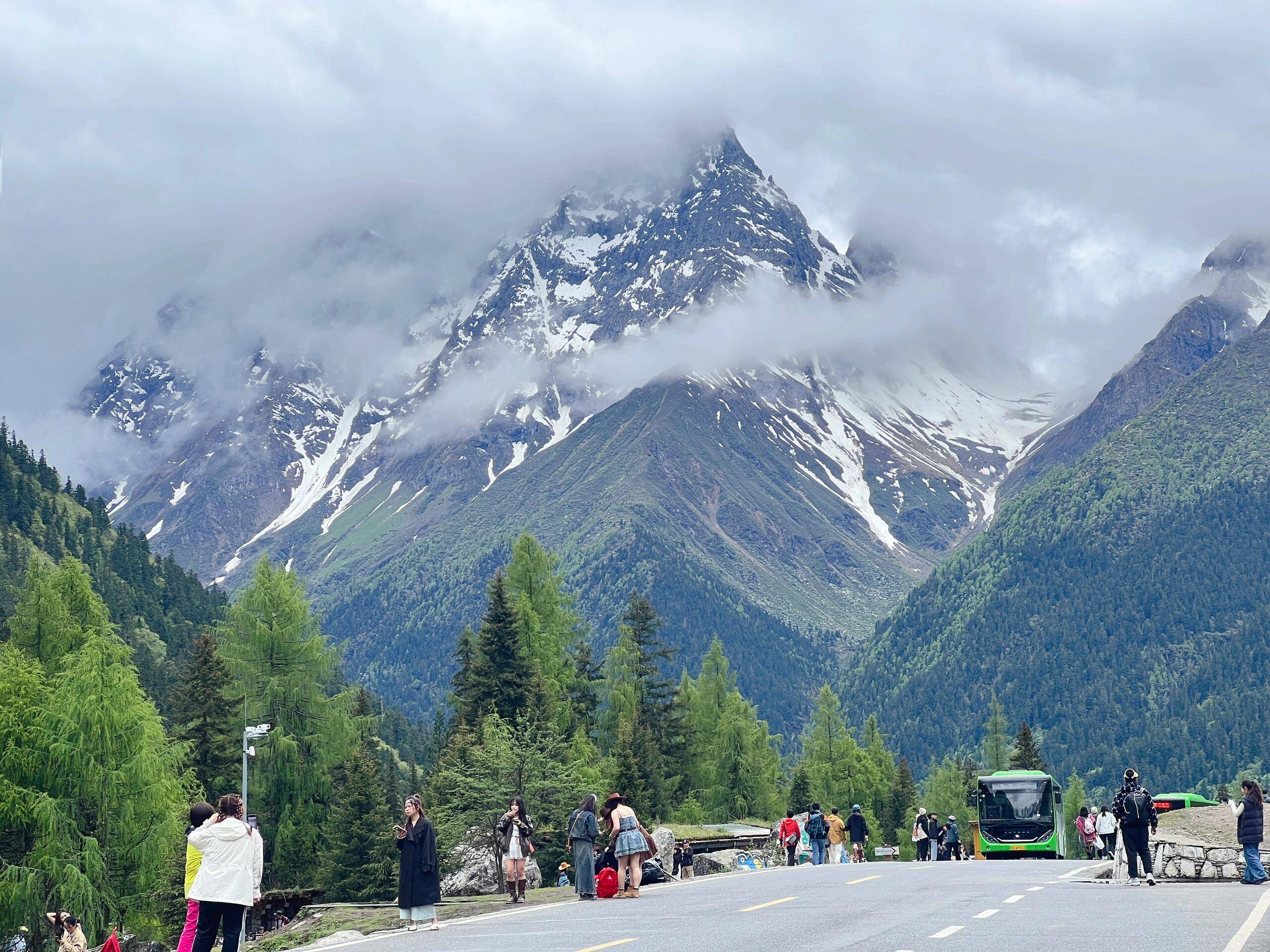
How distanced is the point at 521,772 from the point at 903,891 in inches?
1086

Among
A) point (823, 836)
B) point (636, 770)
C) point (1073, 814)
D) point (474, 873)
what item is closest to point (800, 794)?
point (636, 770)

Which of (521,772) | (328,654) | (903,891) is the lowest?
(903,891)

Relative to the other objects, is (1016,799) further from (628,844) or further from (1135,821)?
(628,844)

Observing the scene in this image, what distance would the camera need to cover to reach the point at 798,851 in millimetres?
63094

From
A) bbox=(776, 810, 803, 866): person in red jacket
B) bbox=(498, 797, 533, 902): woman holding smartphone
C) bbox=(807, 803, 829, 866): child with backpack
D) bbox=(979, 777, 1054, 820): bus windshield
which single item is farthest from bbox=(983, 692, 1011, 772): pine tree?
bbox=(498, 797, 533, 902): woman holding smartphone

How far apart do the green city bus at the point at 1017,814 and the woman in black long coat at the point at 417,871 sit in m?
49.9

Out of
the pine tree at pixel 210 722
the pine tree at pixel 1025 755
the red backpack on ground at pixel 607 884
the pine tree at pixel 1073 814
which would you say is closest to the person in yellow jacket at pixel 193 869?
the red backpack on ground at pixel 607 884

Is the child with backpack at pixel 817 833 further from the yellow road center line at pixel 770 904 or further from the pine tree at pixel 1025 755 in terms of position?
the pine tree at pixel 1025 755

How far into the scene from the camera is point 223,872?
21.6 m

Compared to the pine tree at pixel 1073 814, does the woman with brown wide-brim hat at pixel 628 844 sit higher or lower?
lower

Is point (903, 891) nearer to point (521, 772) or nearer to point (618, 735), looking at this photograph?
point (521, 772)

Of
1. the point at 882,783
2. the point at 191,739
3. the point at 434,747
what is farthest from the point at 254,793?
the point at 882,783

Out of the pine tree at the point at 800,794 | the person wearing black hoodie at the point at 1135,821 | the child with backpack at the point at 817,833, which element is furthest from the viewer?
the pine tree at the point at 800,794

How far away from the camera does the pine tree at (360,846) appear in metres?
66.0
